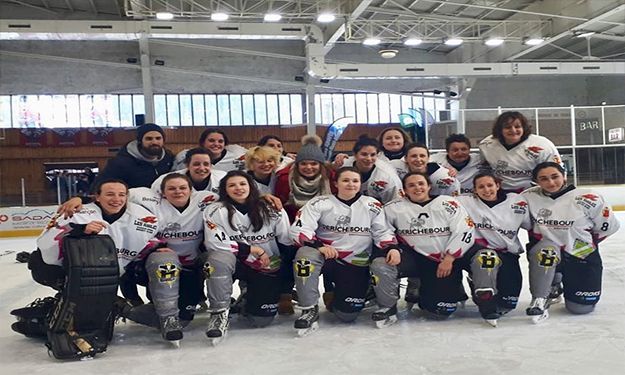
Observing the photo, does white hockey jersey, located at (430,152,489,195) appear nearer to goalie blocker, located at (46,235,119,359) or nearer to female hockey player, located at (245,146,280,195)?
female hockey player, located at (245,146,280,195)

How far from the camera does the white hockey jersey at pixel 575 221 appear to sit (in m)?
3.72

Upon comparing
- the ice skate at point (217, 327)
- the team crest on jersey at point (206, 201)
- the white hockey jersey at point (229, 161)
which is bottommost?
the ice skate at point (217, 327)

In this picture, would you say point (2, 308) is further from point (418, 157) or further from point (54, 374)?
point (418, 157)

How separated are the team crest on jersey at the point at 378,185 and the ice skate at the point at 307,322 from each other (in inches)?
38.3

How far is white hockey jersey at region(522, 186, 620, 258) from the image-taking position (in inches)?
147

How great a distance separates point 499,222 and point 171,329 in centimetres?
211

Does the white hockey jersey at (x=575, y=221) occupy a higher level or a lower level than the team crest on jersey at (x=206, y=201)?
lower

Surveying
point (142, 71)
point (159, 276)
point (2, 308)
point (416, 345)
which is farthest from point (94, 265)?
point (142, 71)

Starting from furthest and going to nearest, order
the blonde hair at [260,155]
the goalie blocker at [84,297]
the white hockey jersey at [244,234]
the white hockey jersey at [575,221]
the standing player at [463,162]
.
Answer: the standing player at [463,162], the blonde hair at [260,155], the white hockey jersey at [575,221], the white hockey jersey at [244,234], the goalie blocker at [84,297]

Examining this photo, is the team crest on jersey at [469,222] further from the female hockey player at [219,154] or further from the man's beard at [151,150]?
the man's beard at [151,150]

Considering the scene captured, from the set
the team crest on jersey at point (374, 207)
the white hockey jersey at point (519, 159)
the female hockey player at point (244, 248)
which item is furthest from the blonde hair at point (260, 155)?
the white hockey jersey at point (519, 159)

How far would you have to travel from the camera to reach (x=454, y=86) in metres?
18.6

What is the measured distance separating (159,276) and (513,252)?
2194 mm

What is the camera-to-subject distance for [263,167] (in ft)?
13.0
